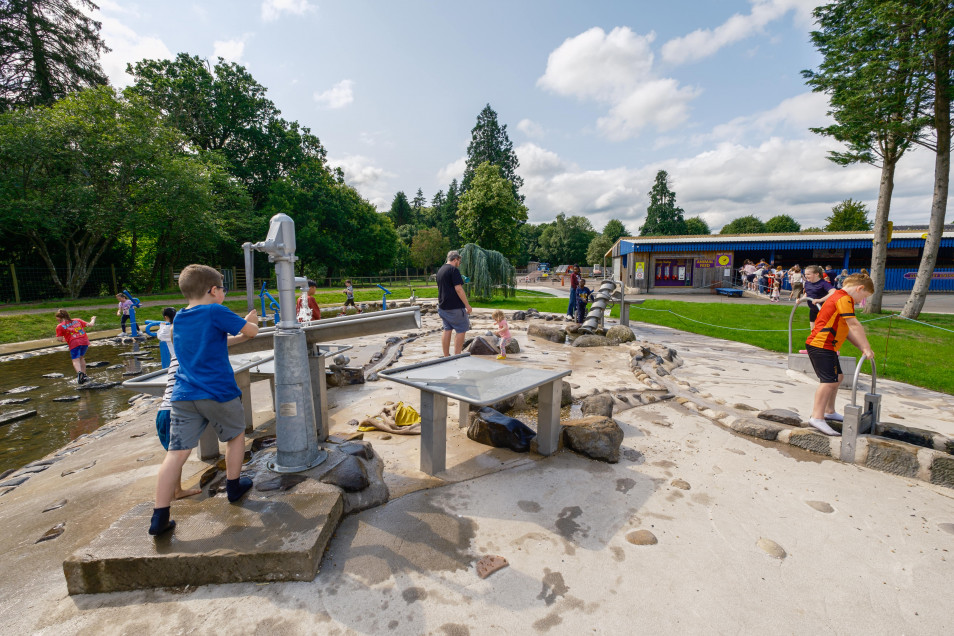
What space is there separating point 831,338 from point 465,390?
12.5ft

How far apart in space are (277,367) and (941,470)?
17.2 ft

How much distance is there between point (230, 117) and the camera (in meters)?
32.7

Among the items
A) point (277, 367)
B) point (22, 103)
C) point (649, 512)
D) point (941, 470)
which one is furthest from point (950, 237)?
point (22, 103)

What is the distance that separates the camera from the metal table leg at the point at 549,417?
3.69m

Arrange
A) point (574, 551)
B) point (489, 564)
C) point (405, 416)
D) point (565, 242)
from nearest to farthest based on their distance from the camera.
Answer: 1. point (489, 564)
2. point (574, 551)
3. point (405, 416)
4. point (565, 242)

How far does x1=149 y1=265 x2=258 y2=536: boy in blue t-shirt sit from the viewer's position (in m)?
2.52

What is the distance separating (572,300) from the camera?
13.3 m

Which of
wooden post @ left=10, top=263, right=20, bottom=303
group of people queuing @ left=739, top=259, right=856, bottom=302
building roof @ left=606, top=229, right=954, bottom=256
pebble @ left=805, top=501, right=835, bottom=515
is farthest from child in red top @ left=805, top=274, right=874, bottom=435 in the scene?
wooden post @ left=10, top=263, right=20, bottom=303

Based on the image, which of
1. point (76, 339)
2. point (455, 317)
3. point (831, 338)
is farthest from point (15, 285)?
Result: point (831, 338)

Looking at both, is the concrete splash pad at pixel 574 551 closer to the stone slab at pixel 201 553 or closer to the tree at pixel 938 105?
the stone slab at pixel 201 553

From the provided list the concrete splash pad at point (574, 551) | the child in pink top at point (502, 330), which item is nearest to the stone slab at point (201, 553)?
the concrete splash pad at point (574, 551)

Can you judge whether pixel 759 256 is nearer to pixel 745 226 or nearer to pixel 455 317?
pixel 455 317

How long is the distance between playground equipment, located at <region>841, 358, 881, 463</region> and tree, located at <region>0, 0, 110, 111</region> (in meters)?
33.2

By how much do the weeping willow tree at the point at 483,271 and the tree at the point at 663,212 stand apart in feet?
174
